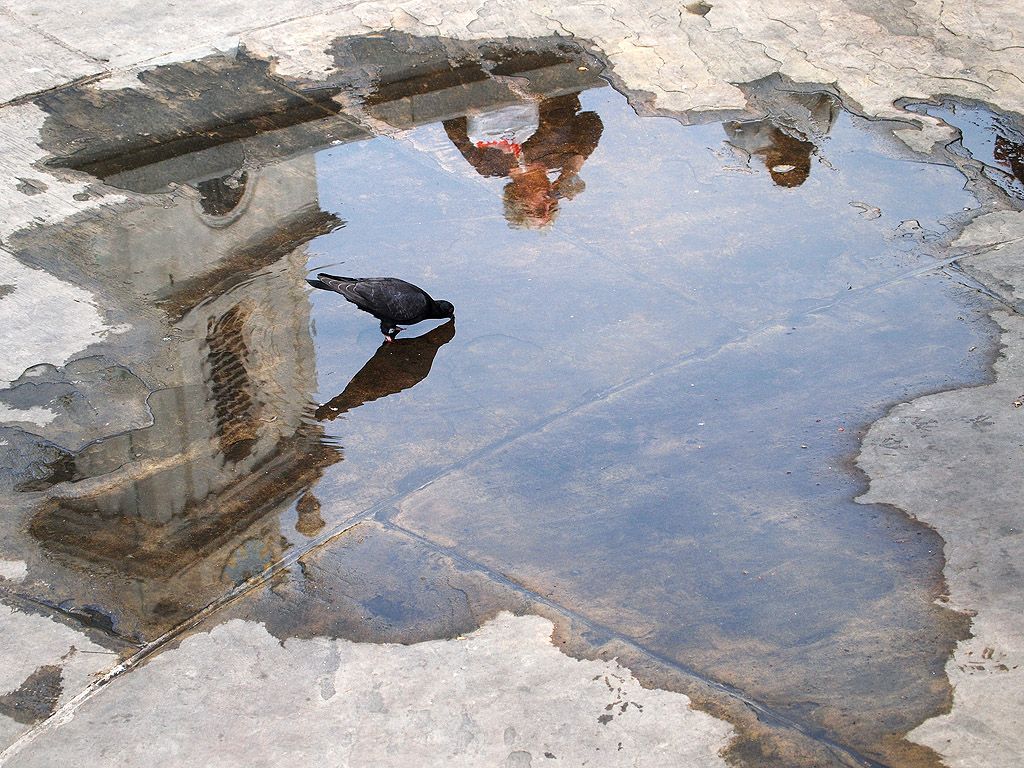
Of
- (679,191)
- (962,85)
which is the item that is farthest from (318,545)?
(962,85)

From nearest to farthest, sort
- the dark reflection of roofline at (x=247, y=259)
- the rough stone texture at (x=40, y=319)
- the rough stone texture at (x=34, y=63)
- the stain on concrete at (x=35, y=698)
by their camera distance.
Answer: the stain on concrete at (x=35, y=698) → the rough stone texture at (x=40, y=319) → the dark reflection of roofline at (x=247, y=259) → the rough stone texture at (x=34, y=63)

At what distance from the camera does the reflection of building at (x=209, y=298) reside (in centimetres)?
452

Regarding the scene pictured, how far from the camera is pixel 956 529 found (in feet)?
14.4

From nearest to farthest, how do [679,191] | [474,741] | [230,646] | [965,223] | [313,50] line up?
[474,741], [230,646], [965,223], [679,191], [313,50]

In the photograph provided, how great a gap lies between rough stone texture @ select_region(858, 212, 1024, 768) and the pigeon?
2273mm

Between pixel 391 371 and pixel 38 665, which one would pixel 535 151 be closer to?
pixel 391 371

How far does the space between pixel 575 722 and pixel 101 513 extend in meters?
2.29

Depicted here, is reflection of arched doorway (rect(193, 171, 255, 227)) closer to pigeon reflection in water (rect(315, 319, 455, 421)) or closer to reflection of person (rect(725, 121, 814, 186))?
pigeon reflection in water (rect(315, 319, 455, 421))

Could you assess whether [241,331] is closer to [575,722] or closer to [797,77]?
[575,722]

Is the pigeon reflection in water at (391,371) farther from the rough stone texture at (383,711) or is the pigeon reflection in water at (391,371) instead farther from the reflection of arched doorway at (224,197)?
the reflection of arched doorway at (224,197)

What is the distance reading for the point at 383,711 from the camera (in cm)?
376

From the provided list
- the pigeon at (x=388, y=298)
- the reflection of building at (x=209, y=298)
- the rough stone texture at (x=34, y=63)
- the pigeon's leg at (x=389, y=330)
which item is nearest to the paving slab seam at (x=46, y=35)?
the rough stone texture at (x=34, y=63)

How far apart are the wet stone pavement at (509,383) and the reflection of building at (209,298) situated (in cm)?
2

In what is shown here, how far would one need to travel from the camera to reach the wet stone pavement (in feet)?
13.5
